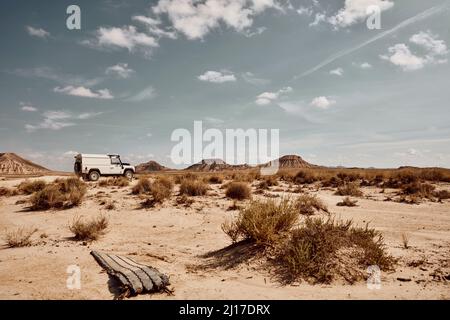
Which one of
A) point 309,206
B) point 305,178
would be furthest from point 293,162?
point 309,206

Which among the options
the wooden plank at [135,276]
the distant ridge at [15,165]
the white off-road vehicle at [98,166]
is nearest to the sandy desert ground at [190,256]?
the wooden plank at [135,276]

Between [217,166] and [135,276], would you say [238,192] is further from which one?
[217,166]

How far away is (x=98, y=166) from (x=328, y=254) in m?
23.4

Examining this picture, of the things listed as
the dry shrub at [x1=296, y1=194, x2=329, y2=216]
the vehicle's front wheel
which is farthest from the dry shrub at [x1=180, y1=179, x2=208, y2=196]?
the vehicle's front wheel

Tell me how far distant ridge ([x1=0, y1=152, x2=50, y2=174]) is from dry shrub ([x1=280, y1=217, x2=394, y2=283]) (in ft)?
300

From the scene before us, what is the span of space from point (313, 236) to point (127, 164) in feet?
79.4

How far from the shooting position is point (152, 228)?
1036 centimetres

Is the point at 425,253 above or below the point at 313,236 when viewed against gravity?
below

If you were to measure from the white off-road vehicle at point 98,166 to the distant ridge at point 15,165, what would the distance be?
68.0 m

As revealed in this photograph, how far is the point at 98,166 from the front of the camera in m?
25.9

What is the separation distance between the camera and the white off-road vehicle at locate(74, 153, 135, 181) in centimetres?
2530
